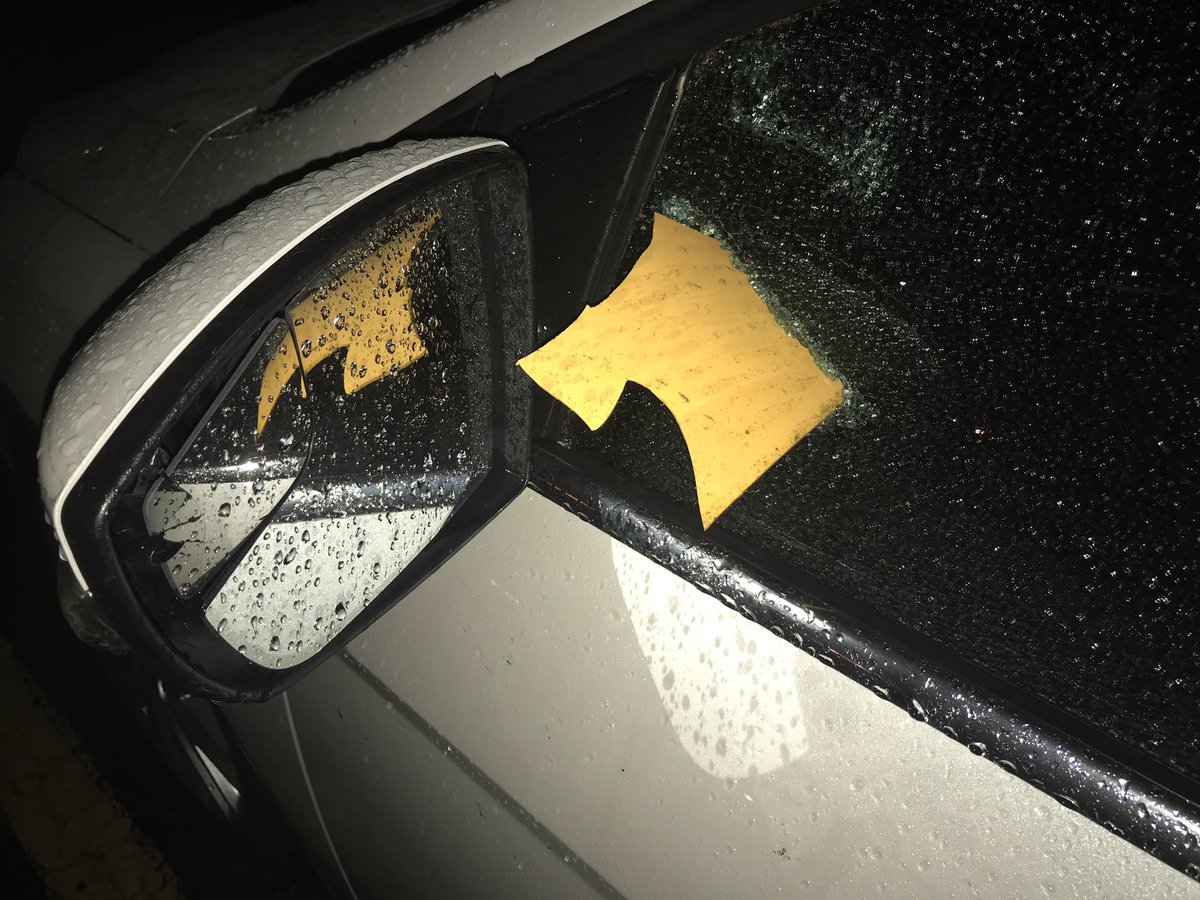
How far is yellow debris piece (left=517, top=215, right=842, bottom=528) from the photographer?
103 cm

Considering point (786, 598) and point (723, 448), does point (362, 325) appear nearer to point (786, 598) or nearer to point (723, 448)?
point (723, 448)

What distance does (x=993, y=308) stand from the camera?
0.86 meters

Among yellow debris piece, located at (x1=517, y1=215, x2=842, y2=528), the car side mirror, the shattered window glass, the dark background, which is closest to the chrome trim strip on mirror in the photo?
the car side mirror

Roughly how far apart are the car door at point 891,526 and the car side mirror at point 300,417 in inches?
4.6

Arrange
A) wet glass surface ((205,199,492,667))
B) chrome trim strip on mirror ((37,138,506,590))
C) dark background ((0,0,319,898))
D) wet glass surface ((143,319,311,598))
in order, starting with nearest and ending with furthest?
chrome trim strip on mirror ((37,138,506,590)) → wet glass surface ((143,319,311,598)) → wet glass surface ((205,199,492,667)) → dark background ((0,0,319,898))

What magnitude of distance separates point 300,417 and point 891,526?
704mm

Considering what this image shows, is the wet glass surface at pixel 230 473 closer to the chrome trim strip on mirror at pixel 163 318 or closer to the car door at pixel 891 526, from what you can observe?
the chrome trim strip on mirror at pixel 163 318

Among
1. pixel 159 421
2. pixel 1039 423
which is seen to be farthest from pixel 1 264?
pixel 1039 423

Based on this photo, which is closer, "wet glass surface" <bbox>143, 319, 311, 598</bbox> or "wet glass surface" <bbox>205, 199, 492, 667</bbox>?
"wet glass surface" <bbox>143, 319, 311, 598</bbox>

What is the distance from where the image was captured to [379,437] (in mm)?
1056

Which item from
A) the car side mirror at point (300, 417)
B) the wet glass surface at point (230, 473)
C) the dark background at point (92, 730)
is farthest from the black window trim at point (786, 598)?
the dark background at point (92, 730)

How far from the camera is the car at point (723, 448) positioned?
2.57 feet

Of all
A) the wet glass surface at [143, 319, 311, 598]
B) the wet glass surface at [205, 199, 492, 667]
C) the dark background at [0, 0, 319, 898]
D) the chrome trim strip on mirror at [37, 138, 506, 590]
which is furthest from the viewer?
the dark background at [0, 0, 319, 898]

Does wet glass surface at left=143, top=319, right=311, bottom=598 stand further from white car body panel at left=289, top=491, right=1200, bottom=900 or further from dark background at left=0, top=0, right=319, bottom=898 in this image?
dark background at left=0, top=0, right=319, bottom=898
